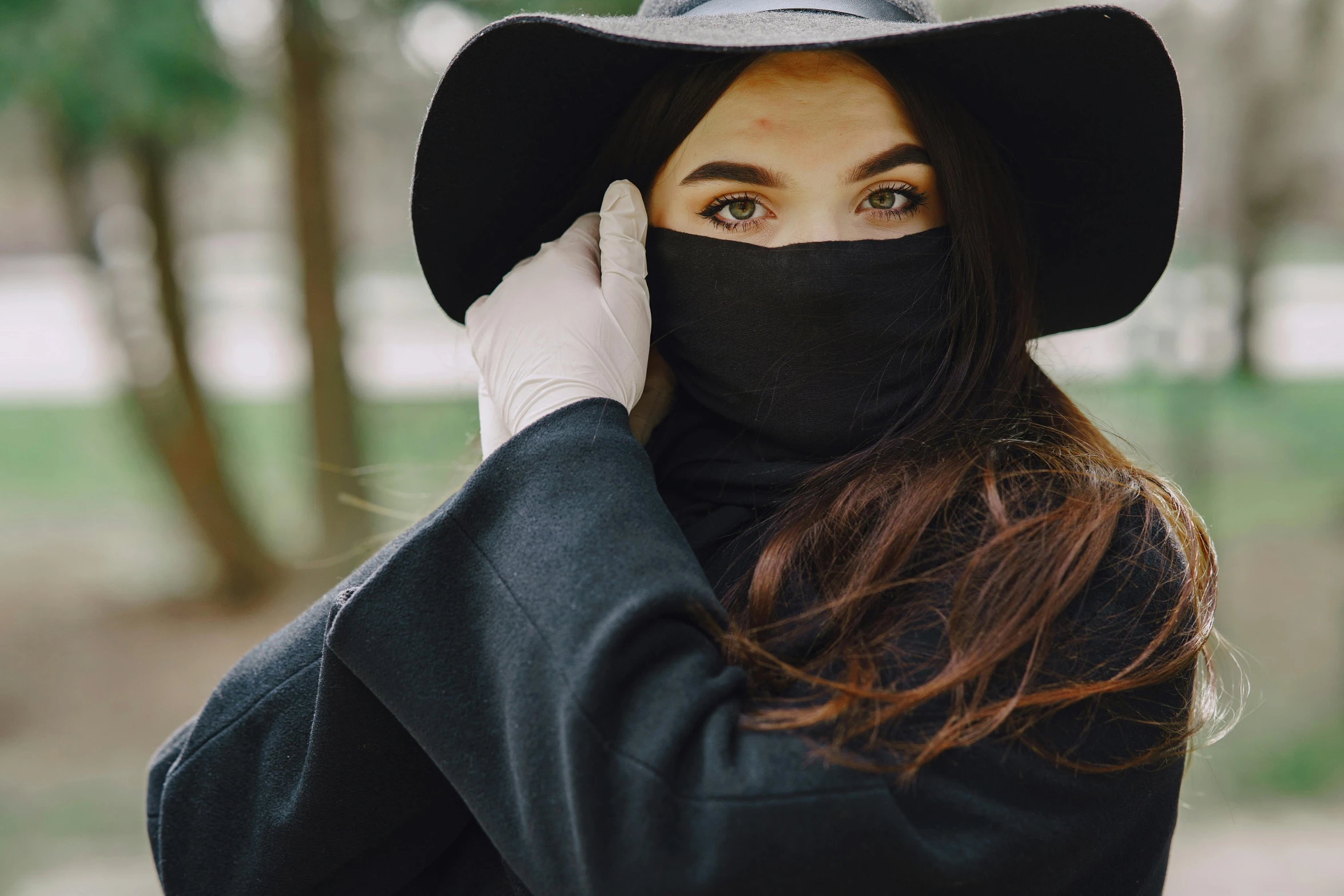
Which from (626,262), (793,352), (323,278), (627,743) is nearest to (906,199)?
(793,352)

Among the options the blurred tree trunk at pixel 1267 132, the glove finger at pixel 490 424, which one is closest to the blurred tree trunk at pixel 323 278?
the glove finger at pixel 490 424

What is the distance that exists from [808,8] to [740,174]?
0.81ft

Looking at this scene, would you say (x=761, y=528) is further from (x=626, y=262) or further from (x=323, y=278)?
(x=323, y=278)

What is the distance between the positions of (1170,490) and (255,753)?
1.27 metres

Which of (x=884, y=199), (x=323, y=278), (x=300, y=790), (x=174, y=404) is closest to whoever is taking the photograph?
(x=300, y=790)

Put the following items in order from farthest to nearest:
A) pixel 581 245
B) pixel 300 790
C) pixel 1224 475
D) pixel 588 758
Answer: pixel 1224 475
pixel 581 245
pixel 300 790
pixel 588 758

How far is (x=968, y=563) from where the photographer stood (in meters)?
1.21

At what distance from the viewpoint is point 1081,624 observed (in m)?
1.18

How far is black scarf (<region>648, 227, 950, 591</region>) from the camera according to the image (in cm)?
147

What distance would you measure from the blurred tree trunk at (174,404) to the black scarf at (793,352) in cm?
485

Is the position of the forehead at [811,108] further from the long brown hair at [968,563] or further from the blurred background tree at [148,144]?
the blurred background tree at [148,144]

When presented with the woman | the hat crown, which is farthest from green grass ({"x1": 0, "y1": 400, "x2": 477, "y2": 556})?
the hat crown

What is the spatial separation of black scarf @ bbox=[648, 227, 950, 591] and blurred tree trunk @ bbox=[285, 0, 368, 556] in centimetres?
392

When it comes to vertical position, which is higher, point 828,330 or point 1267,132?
point 828,330
